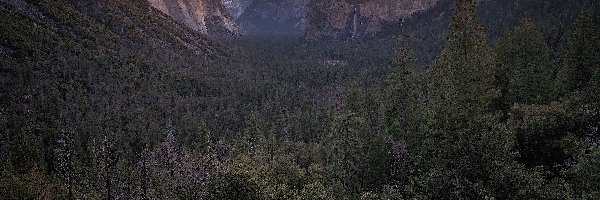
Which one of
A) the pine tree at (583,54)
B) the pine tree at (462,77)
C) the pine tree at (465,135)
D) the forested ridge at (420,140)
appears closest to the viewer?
the pine tree at (465,135)

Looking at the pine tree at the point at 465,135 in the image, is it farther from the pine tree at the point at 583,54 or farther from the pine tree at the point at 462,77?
the pine tree at the point at 583,54

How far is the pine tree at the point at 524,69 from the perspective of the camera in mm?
50625

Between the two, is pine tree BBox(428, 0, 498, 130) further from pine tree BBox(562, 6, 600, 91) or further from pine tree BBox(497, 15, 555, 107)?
pine tree BBox(562, 6, 600, 91)

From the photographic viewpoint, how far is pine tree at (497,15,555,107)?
166ft

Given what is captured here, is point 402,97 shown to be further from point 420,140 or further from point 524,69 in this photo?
point 524,69

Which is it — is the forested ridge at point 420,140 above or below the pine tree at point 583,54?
below

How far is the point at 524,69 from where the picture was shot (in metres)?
51.7

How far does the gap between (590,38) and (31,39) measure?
181 m

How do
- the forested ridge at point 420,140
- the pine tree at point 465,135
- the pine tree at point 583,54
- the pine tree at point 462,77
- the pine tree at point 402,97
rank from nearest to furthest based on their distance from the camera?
1. the pine tree at point 465,135
2. the forested ridge at point 420,140
3. the pine tree at point 462,77
4. the pine tree at point 402,97
5. the pine tree at point 583,54

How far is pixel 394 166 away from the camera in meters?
47.8

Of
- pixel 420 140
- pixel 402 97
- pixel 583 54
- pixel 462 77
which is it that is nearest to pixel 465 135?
pixel 462 77

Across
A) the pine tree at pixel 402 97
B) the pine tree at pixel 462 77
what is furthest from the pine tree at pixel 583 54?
the pine tree at pixel 402 97

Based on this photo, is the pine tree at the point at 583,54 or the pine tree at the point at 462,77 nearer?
the pine tree at the point at 462,77

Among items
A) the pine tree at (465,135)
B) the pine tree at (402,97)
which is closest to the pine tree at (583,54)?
the pine tree at (465,135)
